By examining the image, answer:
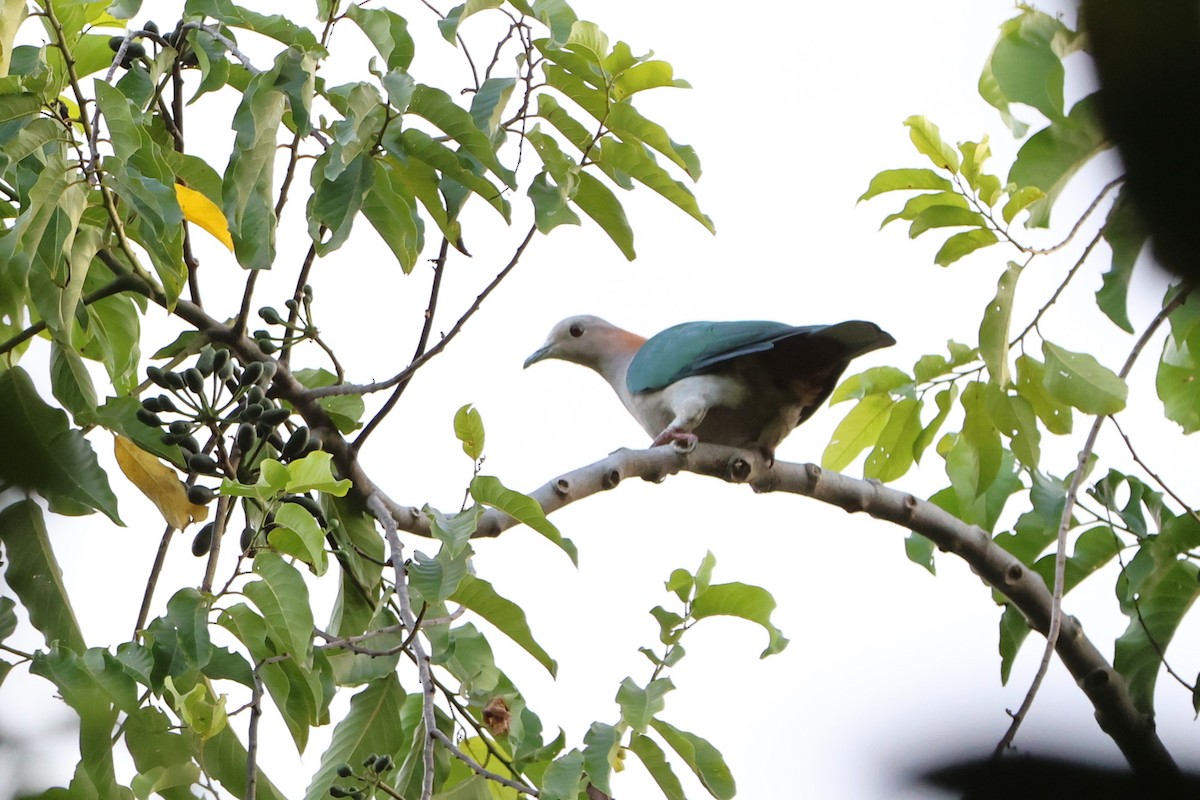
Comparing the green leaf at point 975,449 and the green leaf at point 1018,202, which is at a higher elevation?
the green leaf at point 1018,202

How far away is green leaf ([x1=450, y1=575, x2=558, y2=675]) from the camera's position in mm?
1711

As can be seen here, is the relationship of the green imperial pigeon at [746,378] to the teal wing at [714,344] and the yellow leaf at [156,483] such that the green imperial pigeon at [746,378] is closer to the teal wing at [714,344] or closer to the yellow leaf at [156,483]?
the teal wing at [714,344]

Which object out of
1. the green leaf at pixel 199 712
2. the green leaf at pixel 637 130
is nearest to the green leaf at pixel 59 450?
the green leaf at pixel 199 712

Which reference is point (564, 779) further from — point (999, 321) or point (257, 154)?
point (999, 321)

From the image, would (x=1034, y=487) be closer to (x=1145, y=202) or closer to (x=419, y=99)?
(x=419, y=99)

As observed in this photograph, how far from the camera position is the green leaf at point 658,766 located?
5.50 feet

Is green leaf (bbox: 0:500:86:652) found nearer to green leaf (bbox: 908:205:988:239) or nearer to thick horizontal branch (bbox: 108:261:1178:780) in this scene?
thick horizontal branch (bbox: 108:261:1178:780)

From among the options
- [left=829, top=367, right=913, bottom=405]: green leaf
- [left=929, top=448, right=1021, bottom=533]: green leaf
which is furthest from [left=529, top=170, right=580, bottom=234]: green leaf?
[left=929, top=448, right=1021, bottom=533]: green leaf

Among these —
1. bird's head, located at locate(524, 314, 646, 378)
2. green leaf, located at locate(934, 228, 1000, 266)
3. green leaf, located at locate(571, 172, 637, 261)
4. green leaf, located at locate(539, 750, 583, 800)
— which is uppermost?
bird's head, located at locate(524, 314, 646, 378)

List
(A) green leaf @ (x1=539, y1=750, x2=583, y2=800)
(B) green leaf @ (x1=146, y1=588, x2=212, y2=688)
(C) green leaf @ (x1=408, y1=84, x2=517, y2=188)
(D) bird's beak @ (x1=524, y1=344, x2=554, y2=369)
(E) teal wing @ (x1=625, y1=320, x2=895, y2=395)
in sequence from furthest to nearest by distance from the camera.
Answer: (D) bird's beak @ (x1=524, y1=344, x2=554, y2=369)
(E) teal wing @ (x1=625, y1=320, x2=895, y2=395)
(C) green leaf @ (x1=408, y1=84, x2=517, y2=188)
(B) green leaf @ (x1=146, y1=588, x2=212, y2=688)
(A) green leaf @ (x1=539, y1=750, x2=583, y2=800)

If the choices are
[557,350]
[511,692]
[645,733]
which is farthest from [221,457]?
[557,350]

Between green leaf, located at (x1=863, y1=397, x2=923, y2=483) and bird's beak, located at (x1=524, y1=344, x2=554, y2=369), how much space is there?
159cm

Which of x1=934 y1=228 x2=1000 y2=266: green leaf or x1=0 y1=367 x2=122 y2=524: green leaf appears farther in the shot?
x1=934 y1=228 x2=1000 y2=266: green leaf

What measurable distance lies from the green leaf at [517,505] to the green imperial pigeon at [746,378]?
1.27m
